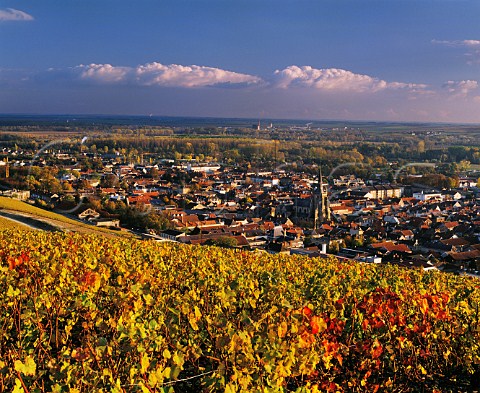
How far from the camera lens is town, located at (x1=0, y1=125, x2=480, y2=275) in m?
28.2

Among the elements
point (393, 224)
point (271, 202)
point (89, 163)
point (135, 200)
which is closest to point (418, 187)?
point (271, 202)

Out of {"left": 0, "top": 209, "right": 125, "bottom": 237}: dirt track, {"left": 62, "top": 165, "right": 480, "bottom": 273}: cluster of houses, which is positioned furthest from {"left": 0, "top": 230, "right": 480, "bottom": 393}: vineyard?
{"left": 62, "top": 165, "right": 480, "bottom": 273}: cluster of houses

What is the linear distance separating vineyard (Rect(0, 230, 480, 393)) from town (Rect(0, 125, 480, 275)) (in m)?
15.2

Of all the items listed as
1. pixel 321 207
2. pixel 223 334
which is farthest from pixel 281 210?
pixel 223 334

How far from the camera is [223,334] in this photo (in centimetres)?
399

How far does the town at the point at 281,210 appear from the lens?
28236 mm

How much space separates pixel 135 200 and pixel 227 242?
1878 cm

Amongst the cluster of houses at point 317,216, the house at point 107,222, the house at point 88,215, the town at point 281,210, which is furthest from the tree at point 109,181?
the house at point 107,222

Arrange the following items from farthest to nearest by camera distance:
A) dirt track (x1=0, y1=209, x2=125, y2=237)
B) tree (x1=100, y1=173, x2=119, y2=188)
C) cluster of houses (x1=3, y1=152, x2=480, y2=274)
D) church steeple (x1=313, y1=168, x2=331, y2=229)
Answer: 1. tree (x1=100, y1=173, x2=119, y2=188)
2. church steeple (x1=313, y1=168, x2=331, y2=229)
3. cluster of houses (x1=3, y1=152, x2=480, y2=274)
4. dirt track (x1=0, y1=209, x2=125, y2=237)

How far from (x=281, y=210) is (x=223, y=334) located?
42.5 meters

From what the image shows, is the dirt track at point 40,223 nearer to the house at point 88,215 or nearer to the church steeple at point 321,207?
the house at point 88,215

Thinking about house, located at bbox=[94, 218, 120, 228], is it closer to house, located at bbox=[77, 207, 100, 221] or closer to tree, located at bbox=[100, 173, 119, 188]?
house, located at bbox=[77, 207, 100, 221]

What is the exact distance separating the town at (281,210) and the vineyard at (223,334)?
49.8 ft

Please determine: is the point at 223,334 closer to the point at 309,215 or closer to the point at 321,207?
the point at 321,207
